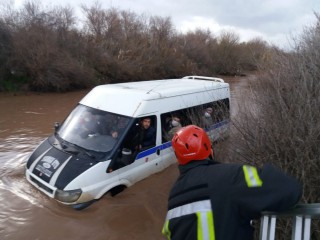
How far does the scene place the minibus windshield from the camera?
5.64 m

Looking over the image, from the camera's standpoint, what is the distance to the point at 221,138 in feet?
18.0

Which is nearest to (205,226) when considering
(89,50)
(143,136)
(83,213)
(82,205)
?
(82,205)

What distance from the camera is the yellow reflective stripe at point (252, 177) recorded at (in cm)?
185

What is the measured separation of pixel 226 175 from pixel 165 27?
32451 mm

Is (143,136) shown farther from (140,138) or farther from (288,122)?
(288,122)

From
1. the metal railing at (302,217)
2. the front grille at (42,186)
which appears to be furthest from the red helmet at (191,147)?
the front grille at (42,186)

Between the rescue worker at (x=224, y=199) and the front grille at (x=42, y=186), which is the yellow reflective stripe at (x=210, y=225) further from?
the front grille at (x=42, y=186)

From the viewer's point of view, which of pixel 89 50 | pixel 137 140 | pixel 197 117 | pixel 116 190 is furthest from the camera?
pixel 89 50

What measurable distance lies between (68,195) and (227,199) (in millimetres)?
3711

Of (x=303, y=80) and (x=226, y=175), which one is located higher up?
(x=303, y=80)

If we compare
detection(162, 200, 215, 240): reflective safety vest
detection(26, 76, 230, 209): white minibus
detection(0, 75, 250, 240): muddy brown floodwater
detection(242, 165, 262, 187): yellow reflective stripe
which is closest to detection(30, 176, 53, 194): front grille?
detection(26, 76, 230, 209): white minibus

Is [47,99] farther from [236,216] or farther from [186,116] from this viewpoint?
[236,216]

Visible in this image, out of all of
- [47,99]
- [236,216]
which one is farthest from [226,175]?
[47,99]

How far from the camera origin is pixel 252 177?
190cm
